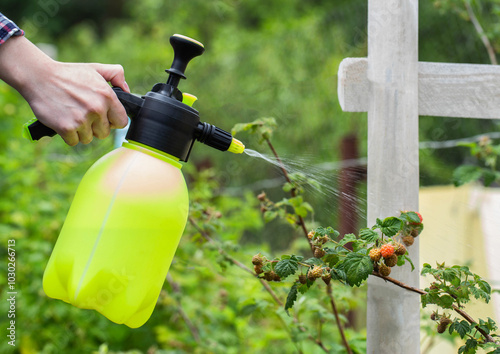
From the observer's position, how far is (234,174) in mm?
4023

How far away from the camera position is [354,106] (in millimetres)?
829

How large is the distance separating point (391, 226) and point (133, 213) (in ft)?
1.25

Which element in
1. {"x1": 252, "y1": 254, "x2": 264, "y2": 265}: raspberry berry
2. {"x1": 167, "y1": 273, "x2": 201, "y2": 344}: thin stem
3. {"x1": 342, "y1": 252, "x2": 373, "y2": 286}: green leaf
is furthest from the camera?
{"x1": 167, "y1": 273, "x2": 201, "y2": 344}: thin stem

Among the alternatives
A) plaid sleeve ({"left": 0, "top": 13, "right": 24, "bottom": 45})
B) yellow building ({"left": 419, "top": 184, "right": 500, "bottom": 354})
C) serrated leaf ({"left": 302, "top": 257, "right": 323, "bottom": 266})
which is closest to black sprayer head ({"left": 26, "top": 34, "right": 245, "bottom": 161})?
plaid sleeve ({"left": 0, "top": 13, "right": 24, "bottom": 45})

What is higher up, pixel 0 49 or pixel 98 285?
pixel 0 49

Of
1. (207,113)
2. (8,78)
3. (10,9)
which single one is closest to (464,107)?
(8,78)

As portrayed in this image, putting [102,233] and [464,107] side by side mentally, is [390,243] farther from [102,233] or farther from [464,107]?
[102,233]

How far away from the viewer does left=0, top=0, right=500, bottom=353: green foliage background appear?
5.31 feet

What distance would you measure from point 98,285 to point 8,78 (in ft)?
1.09

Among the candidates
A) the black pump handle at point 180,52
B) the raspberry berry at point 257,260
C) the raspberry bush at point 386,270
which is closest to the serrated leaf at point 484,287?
the raspberry bush at point 386,270

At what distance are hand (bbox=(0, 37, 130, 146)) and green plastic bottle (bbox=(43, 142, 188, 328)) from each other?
8cm

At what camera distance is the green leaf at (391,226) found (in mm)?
696

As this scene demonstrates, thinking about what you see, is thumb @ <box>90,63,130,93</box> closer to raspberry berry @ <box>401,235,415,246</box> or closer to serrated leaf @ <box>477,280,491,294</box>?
raspberry berry @ <box>401,235,415,246</box>

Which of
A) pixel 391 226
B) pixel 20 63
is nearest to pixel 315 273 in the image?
pixel 391 226
